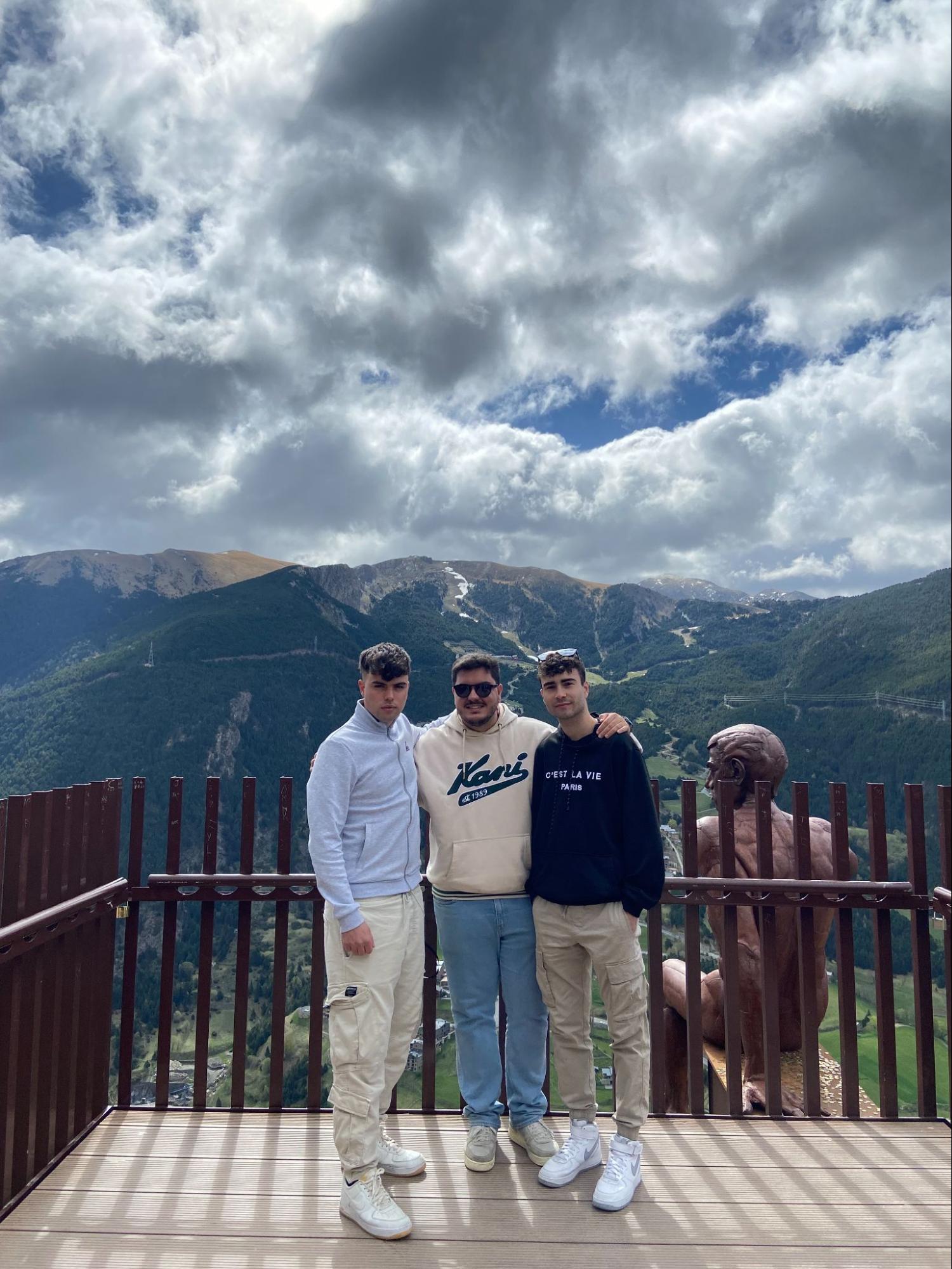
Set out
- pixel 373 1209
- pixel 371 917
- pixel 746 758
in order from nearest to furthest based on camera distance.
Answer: pixel 373 1209 < pixel 371 917 < pixel 746 758

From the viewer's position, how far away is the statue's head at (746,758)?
179 inches

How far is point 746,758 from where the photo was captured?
15.0 feet

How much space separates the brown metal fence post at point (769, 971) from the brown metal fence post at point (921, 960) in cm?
64

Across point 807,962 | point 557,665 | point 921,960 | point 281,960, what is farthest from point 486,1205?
point 921,960

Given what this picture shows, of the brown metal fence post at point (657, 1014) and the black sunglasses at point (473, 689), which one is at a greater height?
the black sunglasses at point (473, 689)

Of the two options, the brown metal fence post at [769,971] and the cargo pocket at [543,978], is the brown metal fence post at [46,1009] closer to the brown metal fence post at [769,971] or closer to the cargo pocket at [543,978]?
the cargo pocket at [543,978]

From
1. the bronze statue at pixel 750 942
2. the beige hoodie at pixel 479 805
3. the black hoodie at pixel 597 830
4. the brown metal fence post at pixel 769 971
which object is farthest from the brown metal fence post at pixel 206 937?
the brown metal fence post at pixel 769 971

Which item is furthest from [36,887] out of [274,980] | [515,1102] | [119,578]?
[119,578]

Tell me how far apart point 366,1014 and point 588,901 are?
1.00 m

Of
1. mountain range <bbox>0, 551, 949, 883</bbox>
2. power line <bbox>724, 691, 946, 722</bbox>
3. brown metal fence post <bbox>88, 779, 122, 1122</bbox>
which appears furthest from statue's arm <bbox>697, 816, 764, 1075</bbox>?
power line <bbox>724, 691, 946, 722</bbox>

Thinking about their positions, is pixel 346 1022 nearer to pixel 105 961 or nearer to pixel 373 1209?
pixel 373 1209

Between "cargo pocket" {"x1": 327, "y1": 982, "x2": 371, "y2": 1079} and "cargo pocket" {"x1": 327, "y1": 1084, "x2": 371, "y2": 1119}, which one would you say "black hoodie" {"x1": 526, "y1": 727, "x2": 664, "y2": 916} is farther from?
"cargo pocket" {"x1": 327, "y1": 1084, "x2": 371, "y2": 1119}

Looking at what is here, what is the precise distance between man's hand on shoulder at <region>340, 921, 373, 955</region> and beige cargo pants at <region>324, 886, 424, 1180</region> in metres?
0.06

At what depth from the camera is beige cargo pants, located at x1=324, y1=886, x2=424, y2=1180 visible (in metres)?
2.84
